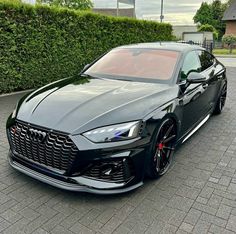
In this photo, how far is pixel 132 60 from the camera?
3.97m

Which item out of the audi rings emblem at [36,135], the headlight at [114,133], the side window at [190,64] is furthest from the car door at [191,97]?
the audi rings emblem at [36,135]

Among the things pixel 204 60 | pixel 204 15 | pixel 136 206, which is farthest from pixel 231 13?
pixel 136 206

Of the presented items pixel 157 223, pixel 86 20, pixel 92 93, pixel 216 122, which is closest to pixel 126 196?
pixel 157 223

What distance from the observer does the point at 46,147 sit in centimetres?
253

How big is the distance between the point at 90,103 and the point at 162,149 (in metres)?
1.03

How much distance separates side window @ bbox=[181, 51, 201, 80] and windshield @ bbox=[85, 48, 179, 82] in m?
0.17

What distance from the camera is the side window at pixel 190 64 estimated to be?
146 inches

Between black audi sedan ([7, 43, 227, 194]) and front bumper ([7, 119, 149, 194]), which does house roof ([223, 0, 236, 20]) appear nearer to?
black audi sedan ([7, 43, 227, 194])

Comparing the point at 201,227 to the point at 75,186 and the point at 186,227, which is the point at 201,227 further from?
the point at 75,186

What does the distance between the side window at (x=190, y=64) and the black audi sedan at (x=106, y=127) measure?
3 centimetres

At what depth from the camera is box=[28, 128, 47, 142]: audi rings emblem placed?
2525 mm

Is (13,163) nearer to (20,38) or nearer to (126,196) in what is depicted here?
(126,196)

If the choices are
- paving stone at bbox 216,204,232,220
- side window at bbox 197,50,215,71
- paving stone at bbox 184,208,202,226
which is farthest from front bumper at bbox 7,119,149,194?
side window at bbox 197,50,215,71

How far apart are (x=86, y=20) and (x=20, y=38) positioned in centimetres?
256
